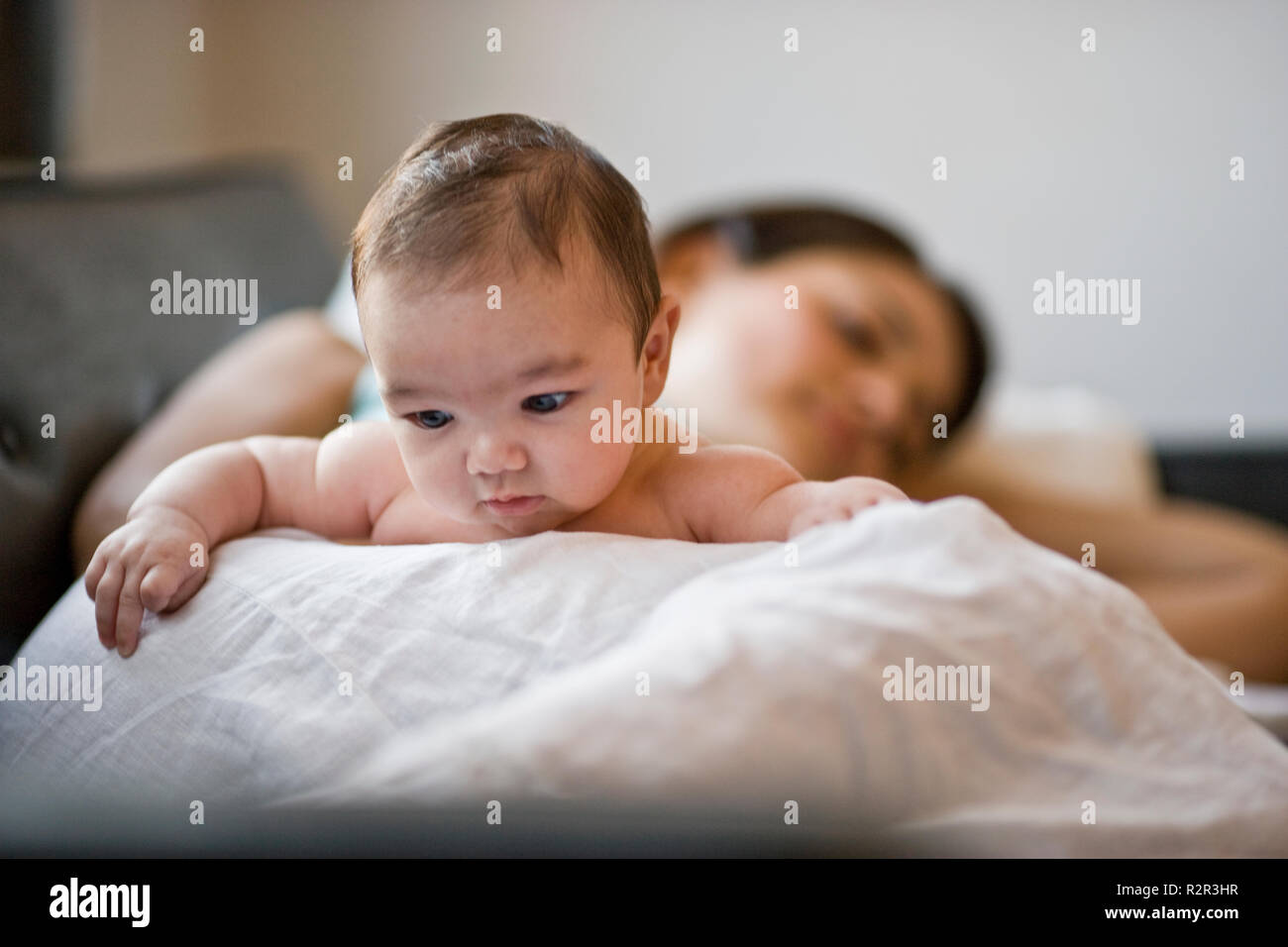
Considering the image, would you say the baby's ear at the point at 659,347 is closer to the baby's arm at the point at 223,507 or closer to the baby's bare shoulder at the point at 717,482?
the baby's bare shoulder at the point at 717,482

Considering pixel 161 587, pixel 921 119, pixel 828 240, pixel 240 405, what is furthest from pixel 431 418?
pixel 921 119

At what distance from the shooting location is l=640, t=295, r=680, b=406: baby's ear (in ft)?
1.90

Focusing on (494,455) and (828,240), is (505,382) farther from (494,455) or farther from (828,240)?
(828,240)

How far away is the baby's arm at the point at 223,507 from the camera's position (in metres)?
0.55

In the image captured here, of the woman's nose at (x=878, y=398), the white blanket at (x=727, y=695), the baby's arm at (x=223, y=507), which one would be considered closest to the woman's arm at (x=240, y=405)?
the baby's arm at (x=223, y=507)

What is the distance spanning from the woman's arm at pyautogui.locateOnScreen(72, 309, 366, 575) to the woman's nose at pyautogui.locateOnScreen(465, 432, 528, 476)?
33 centimetres

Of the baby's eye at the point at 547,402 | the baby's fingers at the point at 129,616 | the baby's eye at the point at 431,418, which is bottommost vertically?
the baby's fingers at the point at 129,616

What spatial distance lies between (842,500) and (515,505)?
16cm

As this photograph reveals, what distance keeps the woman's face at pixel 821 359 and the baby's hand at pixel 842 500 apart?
0.67 m

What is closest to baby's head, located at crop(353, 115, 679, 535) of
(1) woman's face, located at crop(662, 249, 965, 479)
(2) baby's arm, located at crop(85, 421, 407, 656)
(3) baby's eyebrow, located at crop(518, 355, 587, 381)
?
(3) baby's eyebrow, located at crop(518, 355, 587, 381)

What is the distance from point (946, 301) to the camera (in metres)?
1.54

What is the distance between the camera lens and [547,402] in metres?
0.51

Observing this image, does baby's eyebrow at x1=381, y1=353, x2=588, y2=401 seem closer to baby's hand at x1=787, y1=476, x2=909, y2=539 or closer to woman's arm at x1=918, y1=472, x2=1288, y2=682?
baby's hand at x1=787, y1=476, x2=909, y2=539
